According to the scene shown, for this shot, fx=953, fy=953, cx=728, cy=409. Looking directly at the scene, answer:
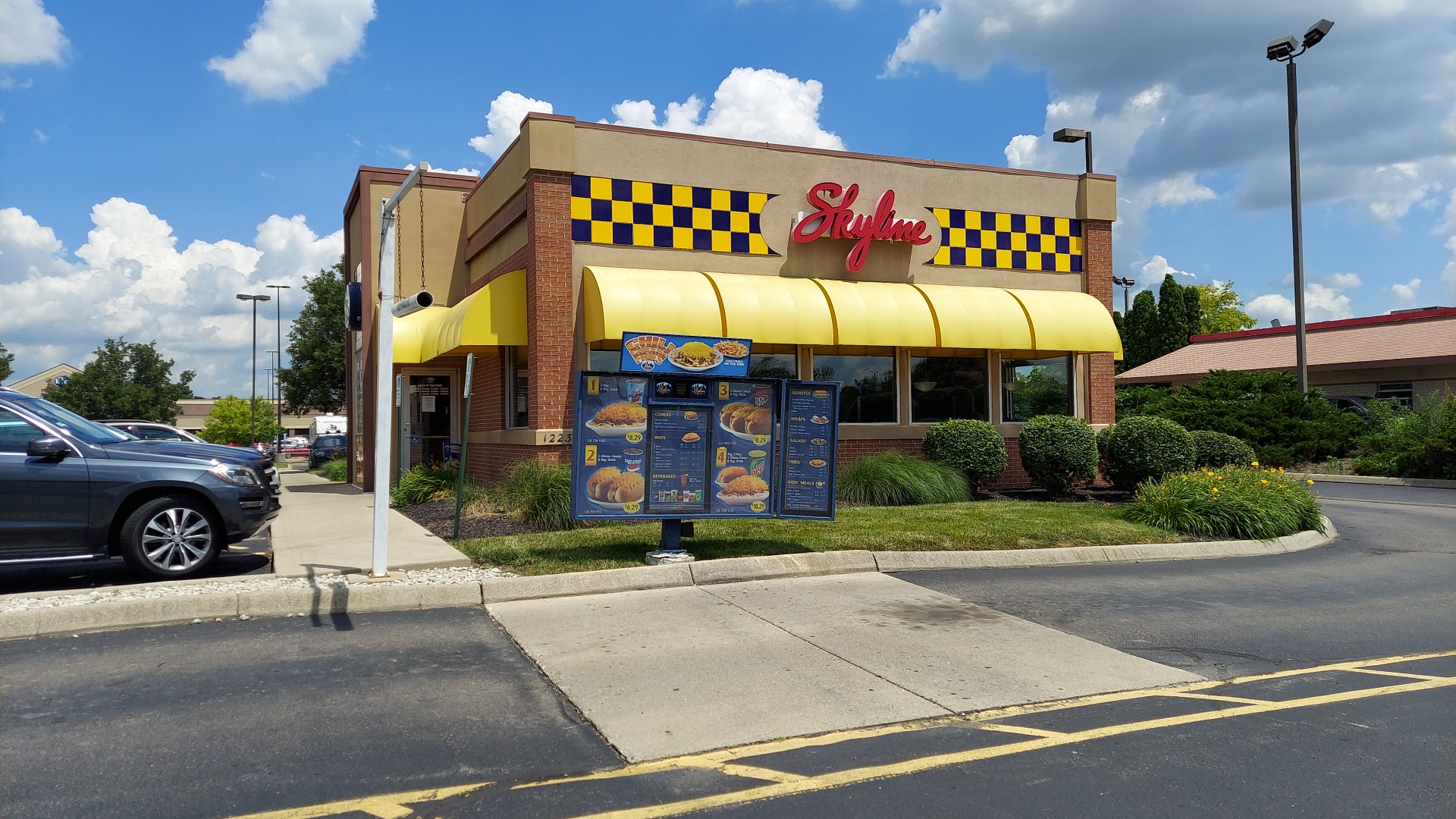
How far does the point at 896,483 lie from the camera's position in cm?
1435

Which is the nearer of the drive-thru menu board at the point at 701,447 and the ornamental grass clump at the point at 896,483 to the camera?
the drive-thru menu board at the point at 701,447

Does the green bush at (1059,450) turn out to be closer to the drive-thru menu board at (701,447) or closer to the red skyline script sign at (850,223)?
the red skyline script sign at (850,223)

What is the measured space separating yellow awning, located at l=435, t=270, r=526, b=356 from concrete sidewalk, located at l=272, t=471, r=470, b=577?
2902mm

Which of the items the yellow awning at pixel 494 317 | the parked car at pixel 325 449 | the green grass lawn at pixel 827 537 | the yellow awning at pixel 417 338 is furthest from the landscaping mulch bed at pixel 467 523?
the parked car at pixel 325 449

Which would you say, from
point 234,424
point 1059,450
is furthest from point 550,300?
point 234,424

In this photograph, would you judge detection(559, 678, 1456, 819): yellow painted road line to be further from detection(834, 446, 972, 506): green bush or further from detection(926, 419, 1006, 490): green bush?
detection(926, 419, 1006, 490): green bush

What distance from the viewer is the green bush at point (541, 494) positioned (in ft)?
39.3

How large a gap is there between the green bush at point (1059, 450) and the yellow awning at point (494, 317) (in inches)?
335

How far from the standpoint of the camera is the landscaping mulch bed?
467 inches

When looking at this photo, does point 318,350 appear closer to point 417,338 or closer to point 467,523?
point 417,338

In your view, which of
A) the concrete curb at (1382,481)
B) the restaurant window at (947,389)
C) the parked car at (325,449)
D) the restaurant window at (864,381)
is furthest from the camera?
the parked car at (325,449)

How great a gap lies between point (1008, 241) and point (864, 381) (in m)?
4.16

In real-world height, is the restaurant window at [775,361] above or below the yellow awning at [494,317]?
below

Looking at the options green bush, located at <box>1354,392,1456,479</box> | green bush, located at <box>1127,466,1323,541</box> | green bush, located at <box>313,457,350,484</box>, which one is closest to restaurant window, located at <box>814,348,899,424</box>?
green bush, located at <box>1127,466,1323,541</box>
